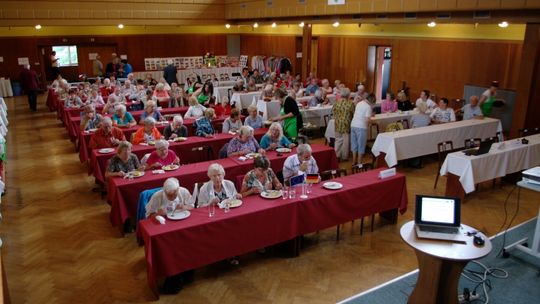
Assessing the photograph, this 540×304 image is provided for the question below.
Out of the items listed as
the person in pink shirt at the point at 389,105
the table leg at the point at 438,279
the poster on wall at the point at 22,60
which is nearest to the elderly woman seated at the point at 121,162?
the table leg at the point at 438,279

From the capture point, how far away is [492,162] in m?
7.48

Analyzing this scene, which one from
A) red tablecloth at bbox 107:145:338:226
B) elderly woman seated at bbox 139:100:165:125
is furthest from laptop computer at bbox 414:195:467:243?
elderly woman seated at bbox 139:100:165:125

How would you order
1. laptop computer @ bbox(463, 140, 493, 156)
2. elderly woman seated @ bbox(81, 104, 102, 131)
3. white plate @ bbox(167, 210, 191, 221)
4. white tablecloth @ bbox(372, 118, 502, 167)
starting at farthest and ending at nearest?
1. elderly woman seated @ bbox(81, 104, 102, 131)
2. white tablecloth @ bbox(372, 118, 502, 167)
3. laptop computer @ bbox(463, 140, 493, 156)
4. white plate @ bbox(167, 210, 191, 221)

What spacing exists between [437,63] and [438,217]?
418 inches

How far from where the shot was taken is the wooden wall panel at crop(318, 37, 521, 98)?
1177cm

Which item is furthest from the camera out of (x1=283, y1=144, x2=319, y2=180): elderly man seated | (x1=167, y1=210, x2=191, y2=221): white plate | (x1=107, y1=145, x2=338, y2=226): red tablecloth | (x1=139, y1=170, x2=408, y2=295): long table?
(x1=283, y1=144, x2=319, y2=180): elderly man seated

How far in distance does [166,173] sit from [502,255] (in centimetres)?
470

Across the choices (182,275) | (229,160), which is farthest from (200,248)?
(229,160)

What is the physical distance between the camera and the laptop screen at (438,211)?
417 cm

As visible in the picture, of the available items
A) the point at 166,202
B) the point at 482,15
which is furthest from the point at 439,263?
the point at 482,15

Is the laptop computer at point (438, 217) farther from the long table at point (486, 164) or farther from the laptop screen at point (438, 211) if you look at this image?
the long table at point (486, 164)

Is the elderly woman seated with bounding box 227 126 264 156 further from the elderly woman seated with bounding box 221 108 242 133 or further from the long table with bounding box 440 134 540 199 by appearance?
the long table with bounding box 440 134 540 199

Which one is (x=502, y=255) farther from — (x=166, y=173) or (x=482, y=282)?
(x=166, y=173)

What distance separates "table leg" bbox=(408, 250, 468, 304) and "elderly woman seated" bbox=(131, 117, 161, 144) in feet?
17.7
